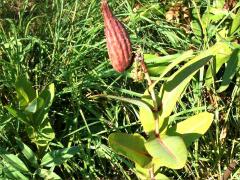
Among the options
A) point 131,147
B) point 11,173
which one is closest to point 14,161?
point 11,173

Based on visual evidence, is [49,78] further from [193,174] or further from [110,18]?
[110,18]

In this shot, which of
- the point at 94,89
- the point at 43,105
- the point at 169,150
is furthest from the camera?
the point at 94,89

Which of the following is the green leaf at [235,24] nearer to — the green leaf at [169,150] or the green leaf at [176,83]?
the green leaf at [176,83]

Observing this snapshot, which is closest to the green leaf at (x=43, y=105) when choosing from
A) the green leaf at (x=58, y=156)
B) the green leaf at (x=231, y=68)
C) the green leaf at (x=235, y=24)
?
the green leaf at (x=58, y=156)

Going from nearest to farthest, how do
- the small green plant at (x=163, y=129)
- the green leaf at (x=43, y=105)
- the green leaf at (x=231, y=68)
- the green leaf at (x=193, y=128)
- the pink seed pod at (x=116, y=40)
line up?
the pink seed pod at (x=116, y=40) → the small green plant at (x=163, y=129) → the green leaf at (x=193, y=128) → the green leaf at (x=43, y=105) → the green leaf at (x=231, y=68)

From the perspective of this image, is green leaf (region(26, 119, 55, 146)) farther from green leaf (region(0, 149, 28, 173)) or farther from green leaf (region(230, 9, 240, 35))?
green leaf (region(230, 9, 240, 35))

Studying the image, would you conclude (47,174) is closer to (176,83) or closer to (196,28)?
(176,83)
